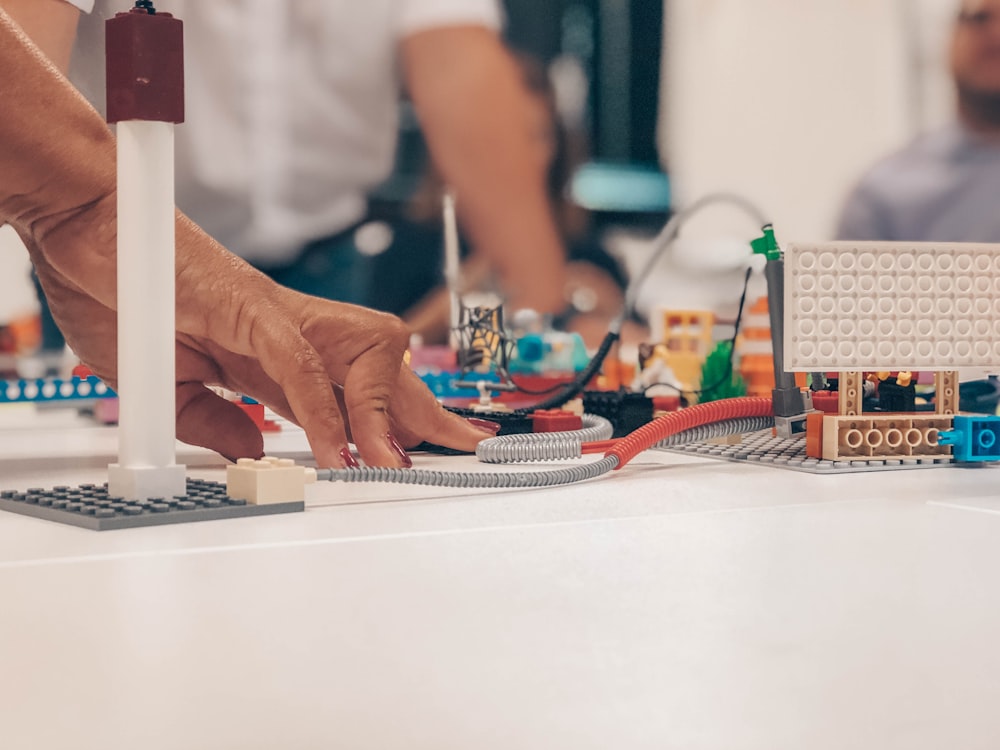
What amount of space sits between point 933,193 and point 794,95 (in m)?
0.55

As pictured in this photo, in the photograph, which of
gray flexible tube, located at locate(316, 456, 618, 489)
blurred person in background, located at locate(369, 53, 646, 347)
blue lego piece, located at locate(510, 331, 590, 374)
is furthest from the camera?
blurred person in background, located at locate(369, 53, 646, 347)

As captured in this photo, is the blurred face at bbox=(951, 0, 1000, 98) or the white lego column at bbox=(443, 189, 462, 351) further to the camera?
the blurred face at bbox=(951, 0, 1000, 98)

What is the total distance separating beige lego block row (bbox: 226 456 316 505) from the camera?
1.10m

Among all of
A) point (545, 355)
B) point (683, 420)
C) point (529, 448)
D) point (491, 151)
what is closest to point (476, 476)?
point (529, 448)

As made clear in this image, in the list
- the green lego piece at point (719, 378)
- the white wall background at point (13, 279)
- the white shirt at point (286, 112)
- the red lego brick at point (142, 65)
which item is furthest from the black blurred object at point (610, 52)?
the red lego brick at point (142, 65)

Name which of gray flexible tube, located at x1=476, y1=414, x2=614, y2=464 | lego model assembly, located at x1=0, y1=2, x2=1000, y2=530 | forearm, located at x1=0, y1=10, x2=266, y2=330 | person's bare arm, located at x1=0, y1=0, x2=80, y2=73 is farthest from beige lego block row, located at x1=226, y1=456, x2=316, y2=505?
person's bare arm, located at x1=0, y1=0, x2=80, y2=73

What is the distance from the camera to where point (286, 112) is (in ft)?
9.28

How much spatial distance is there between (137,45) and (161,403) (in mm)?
338

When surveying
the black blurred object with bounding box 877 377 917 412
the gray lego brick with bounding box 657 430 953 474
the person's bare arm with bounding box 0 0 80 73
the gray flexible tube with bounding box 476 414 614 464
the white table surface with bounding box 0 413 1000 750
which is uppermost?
the person's bare arm with bounding box 0 0 80 73

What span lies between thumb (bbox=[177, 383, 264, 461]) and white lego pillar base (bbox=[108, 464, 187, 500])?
38 cm

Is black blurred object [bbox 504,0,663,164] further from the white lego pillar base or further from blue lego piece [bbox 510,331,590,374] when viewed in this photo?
the white lego pillar base

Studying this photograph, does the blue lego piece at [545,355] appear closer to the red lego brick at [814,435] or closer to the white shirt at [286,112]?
the white shirt at [286,112]

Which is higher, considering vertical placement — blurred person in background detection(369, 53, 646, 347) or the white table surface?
blurred person in background detection(369, 53, 646, 347)

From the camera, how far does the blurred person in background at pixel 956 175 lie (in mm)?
3504
